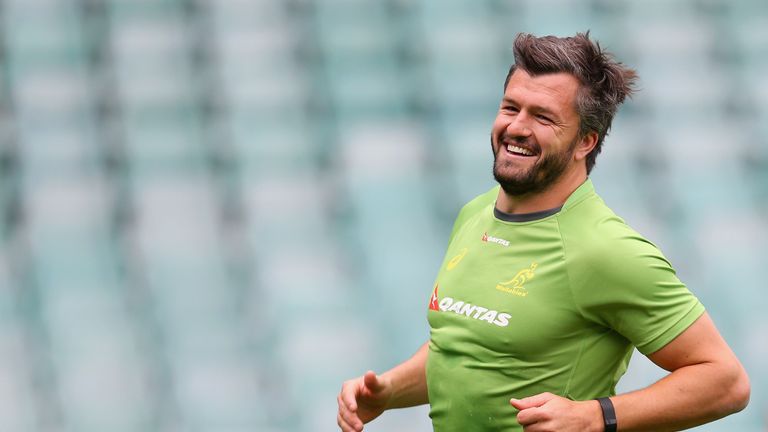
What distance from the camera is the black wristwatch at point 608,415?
1.94 metres

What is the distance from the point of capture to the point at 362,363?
524cm

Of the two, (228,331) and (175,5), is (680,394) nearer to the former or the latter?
(228,331)

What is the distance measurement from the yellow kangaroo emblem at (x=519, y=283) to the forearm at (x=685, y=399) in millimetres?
245

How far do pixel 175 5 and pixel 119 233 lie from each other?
1399mm

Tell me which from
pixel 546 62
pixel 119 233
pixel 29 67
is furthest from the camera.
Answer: pixel 29 67

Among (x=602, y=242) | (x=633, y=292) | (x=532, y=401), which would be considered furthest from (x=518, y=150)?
(x=532, y=401)

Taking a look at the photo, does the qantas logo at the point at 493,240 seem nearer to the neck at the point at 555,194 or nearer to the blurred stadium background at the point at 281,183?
the neck at the point at 555,194

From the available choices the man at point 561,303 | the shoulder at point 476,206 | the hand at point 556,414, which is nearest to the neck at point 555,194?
the man at point 561,303

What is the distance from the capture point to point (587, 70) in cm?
211

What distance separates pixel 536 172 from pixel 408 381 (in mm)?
543

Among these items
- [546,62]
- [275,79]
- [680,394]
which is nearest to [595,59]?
[546,62]

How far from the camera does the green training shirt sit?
1963mm

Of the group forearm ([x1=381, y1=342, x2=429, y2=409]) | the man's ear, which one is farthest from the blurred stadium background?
the man's ear

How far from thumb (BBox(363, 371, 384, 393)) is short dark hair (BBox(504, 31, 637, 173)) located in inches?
23.6
